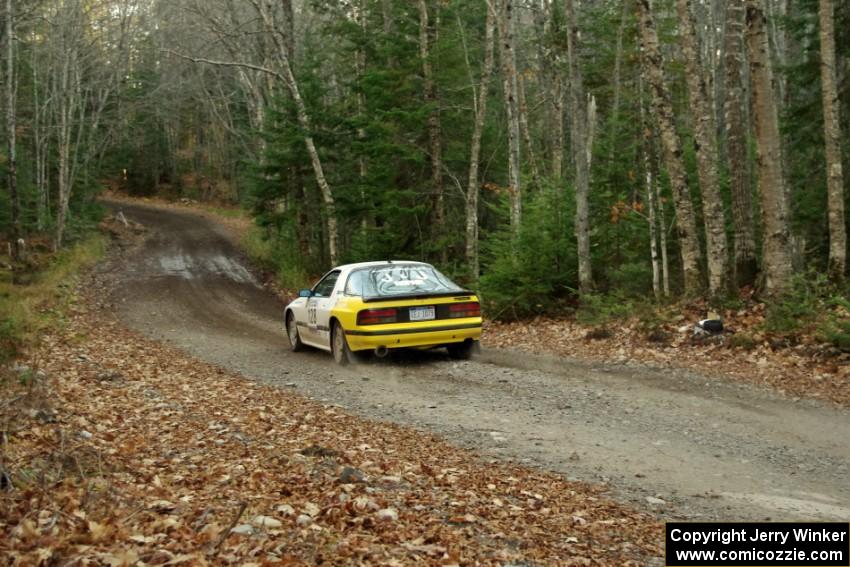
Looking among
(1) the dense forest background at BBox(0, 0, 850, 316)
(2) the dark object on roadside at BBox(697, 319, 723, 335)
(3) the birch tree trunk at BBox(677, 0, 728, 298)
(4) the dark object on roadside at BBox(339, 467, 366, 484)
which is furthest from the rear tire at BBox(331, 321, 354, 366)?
(3) the birch tree trunk at BBox(677, 0, 728, 298)

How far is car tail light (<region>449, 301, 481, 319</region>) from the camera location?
11.6 m

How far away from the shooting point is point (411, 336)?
11.3 m

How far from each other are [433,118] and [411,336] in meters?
11.3

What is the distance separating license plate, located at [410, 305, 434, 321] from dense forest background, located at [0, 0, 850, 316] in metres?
5.01

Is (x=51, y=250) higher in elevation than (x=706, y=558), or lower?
higher

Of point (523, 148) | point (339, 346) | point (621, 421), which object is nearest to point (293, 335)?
point (339, 346)

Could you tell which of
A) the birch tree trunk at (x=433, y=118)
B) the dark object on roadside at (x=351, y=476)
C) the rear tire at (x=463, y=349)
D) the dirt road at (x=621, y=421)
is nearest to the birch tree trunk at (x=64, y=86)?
the birch tree trunk at (x=433, y=118)

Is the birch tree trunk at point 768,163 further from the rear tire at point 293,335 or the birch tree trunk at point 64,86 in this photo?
the birch tree trunk at point 64,86

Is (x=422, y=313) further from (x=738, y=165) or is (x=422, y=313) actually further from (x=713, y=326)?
(x=738, y=165)

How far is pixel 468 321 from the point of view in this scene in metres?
11.6

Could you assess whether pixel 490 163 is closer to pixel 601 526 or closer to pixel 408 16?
pixel 408 16

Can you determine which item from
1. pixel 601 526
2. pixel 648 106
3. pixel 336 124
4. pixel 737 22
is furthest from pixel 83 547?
pixel 336 124

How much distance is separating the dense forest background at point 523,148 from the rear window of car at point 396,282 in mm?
4358

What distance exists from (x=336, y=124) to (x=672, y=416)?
739 inches
